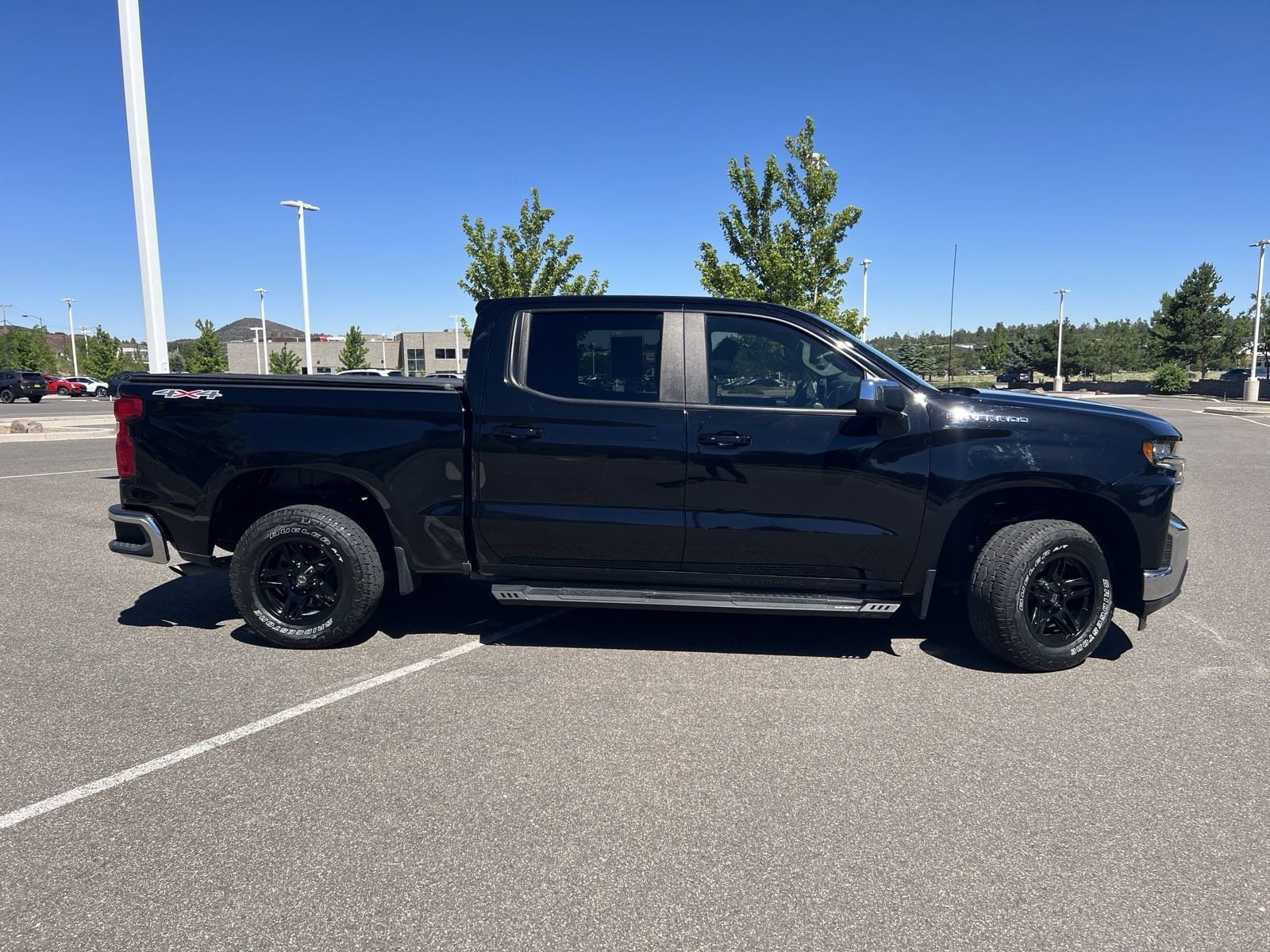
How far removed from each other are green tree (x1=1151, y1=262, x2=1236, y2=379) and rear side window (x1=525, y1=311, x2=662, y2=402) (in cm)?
6608

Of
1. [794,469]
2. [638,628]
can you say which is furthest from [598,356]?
[638,628]

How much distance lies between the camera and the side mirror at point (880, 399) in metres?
4.22

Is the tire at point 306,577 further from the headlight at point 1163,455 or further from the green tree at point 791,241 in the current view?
the green tree at point 791,241

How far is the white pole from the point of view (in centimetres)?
1024

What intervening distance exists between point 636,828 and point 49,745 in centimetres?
252

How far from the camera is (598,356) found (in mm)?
4652

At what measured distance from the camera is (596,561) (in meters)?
4.66

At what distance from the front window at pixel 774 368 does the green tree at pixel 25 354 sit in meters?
89.4

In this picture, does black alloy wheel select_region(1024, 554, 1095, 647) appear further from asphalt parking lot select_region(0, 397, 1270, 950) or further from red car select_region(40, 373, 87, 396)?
red car select_region(40, 373, 87, 396)

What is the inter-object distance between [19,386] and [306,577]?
49.1m

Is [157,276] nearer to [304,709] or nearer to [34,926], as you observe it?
[304,709]

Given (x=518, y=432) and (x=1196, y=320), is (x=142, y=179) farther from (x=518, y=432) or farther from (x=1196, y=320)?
(x=1196, y=320)

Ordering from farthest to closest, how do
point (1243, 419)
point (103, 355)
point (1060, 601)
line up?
point (103, 355) → point (1243, 419) → point (1060, 601)

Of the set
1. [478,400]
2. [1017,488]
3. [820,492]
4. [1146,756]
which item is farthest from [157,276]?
[1146,756]
